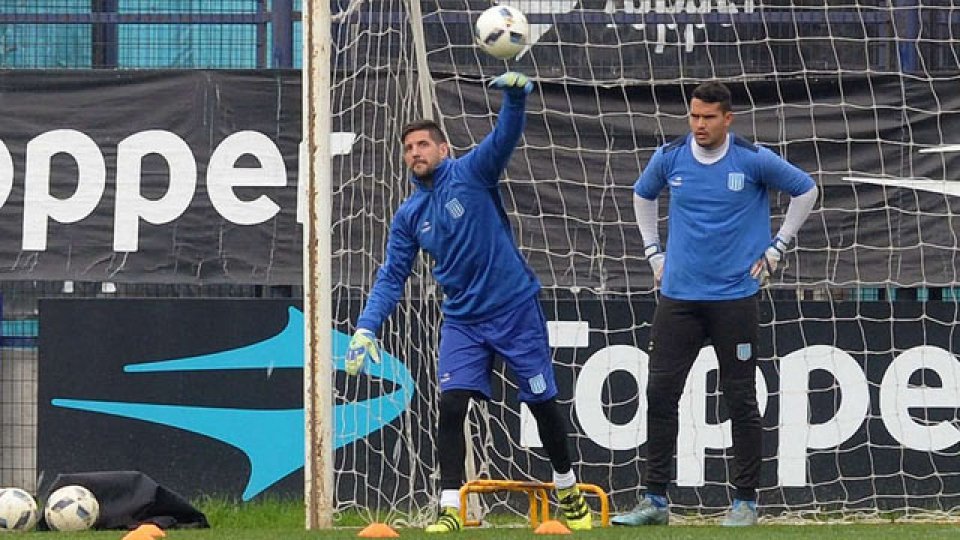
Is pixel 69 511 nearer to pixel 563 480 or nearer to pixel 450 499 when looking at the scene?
pixel 450 499

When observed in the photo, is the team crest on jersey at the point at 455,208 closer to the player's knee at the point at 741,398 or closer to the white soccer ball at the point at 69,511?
the player's knee at the point at 741,398

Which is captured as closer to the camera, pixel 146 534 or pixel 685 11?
pixel 146 534

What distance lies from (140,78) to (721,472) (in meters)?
3.78

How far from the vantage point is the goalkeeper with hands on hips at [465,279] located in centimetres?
729

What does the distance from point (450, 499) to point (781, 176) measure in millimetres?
1970

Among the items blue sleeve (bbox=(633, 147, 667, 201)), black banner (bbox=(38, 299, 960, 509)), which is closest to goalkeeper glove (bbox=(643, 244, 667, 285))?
blue sleeve (bbox=(633, 147, 667, 201))

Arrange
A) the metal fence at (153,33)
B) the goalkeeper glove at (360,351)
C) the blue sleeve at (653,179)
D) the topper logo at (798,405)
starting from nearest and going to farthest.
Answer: the goalkeeper glove at (360,351), the blue sleeve at (653,179), the topper logo at (798,405), the metal fence at (153,33)

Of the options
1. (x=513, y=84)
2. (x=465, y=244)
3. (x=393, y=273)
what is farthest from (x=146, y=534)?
(x=513, y=84)

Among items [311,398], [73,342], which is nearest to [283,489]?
[73,342]

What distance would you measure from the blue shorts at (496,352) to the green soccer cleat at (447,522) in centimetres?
51

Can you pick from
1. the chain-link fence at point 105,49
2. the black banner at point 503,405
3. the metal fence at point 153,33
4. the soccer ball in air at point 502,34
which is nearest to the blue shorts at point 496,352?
the soccer ball in air at point 502,34

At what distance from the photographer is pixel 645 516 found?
759 centimetres

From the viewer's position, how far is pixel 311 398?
7504 mm

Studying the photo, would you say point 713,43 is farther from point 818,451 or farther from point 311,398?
point 311,398
